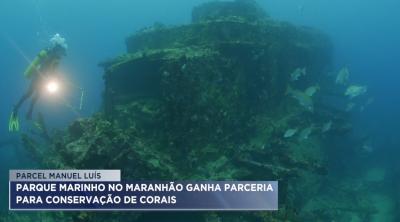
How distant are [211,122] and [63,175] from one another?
3863 mm

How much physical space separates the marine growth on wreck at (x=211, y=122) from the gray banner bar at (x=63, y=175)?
1.31 feet

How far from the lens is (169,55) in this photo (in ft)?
35.2

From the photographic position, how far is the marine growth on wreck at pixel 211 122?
340 inches

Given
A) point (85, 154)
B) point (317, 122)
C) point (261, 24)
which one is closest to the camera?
point (85, 154)

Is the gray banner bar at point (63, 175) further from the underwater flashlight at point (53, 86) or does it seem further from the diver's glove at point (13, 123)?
the diver's glove at point (13, 123)

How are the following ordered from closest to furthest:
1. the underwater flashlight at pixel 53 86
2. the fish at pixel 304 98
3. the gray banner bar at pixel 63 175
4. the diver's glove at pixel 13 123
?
the gray banner bar at pixel 63 175 → the underwater flashlight at pixel 53 86 → the diver's glove at pixel 13 123 → the fish at pixel 304 98

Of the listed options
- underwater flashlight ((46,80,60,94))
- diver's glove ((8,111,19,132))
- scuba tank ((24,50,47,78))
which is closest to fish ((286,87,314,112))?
underwater flashlight ((46,80,60,94))

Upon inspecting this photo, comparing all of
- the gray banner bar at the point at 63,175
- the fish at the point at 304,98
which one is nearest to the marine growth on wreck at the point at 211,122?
the fish at the point at 304,98

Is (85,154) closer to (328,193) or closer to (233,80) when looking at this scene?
(233,80)

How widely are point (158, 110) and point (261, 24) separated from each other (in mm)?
5376

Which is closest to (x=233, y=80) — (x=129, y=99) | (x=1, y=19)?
A: (x=129, y=99)

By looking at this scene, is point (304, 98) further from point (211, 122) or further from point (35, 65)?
point (35, 65)

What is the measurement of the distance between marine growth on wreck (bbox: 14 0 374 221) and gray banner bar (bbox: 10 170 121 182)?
0.40m

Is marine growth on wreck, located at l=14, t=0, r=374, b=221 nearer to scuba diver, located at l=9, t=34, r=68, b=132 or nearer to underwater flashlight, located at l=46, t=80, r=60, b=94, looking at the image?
underwater flashlight, located at l=46, t=80, r=60, b=94
